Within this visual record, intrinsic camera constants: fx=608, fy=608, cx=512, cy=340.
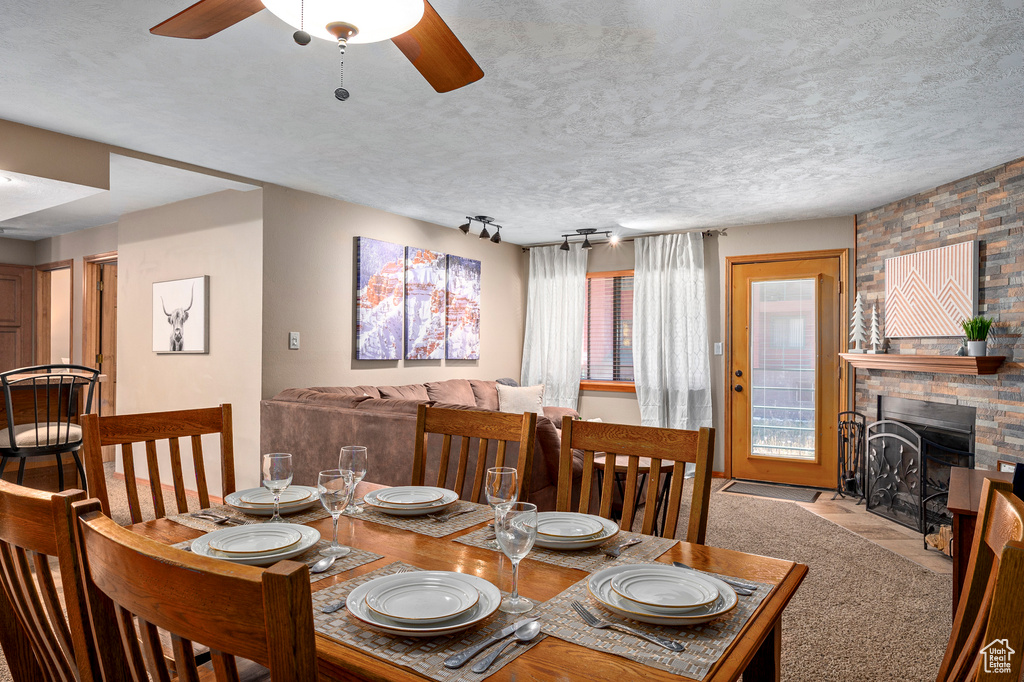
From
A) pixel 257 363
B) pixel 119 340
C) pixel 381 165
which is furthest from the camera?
pixel 119 340

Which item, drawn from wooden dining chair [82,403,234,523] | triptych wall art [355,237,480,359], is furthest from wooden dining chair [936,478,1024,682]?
triptych wall art [355,237,480,359]

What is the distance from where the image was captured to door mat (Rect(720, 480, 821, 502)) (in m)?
5.04

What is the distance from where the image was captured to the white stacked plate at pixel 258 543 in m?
1.24

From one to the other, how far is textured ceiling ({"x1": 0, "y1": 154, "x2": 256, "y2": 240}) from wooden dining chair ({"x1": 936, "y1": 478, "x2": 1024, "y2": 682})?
13.8ft

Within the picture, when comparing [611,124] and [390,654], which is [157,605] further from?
[611,124]

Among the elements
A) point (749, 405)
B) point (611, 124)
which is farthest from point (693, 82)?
point (749, 405)

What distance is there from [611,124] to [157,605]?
3013 mm

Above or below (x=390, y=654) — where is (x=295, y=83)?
above

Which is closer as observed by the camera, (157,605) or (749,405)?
(157,605)

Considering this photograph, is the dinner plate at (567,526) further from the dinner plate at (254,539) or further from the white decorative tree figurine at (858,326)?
the white decorative tree figurine at (858,326)

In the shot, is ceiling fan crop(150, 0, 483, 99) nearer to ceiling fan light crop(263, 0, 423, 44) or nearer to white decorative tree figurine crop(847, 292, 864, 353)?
ceiling fan light crop(263, 0, 423, 44)

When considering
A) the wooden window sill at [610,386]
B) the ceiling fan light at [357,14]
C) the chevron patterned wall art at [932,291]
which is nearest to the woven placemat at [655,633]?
the ceiling fan light at [357,14]

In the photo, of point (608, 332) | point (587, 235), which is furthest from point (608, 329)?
point (587, 235)

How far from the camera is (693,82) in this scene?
267 centimetres
